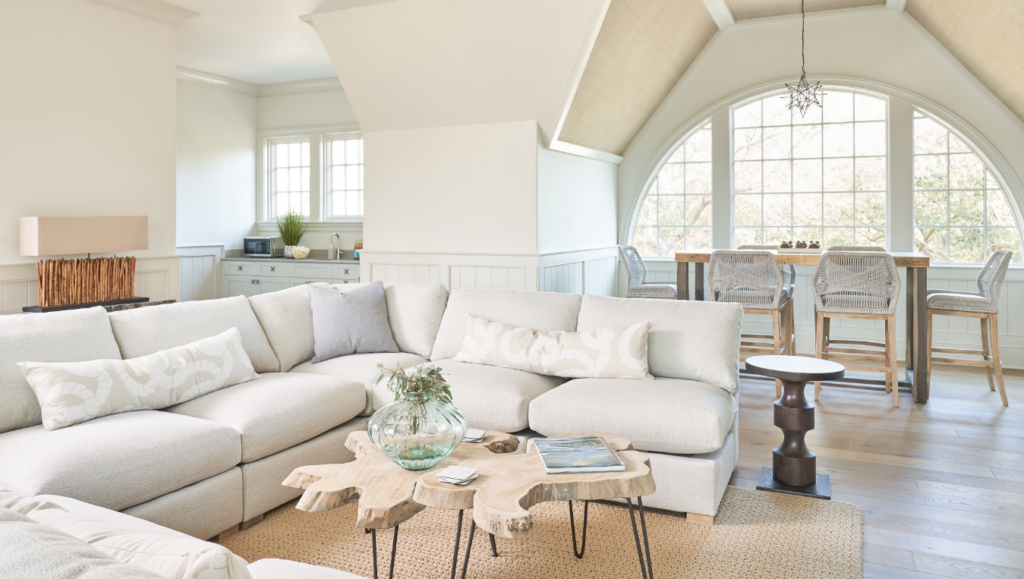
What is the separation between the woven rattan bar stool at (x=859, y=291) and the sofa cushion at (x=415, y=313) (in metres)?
2.50

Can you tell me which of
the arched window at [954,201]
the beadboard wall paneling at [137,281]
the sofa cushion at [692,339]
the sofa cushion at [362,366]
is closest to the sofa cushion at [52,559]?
the sofa cushion at [362,366]

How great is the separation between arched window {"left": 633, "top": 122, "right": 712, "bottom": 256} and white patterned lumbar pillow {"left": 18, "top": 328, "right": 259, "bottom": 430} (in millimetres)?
4567

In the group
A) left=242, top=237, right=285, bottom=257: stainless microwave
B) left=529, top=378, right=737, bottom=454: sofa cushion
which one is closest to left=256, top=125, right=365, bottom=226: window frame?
left=242, top=237, right=285, bottom=257: stainless microwave

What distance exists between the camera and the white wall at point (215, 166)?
276 inches

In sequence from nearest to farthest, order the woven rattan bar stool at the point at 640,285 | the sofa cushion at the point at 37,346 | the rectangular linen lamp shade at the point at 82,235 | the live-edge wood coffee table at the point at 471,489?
the live-edge wood coffee table at the point at 471,489
the sofa cushion at the point at 37,346
the rectangular linen lamp shade at the point at 82,235
the woven rattan bar stool at the point at 640,285

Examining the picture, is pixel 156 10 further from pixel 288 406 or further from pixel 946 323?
pixel 946 323

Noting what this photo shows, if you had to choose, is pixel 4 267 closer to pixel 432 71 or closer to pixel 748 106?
pixel 432 71

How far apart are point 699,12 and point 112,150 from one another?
4589 mm

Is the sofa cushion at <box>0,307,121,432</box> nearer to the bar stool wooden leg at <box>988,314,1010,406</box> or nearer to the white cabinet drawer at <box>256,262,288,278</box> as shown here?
the white cabinet drawer at <box>256,262,288,278</box>

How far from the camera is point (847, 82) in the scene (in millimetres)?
5977

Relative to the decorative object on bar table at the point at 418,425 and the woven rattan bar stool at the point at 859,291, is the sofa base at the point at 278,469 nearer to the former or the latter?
the decorative object on bar table at the point at 418,425

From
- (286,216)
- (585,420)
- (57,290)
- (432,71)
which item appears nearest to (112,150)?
(57,290)

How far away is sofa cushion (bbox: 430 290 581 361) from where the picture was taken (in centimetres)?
353

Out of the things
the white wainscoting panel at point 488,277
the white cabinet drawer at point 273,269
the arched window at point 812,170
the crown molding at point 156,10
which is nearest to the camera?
the crown molding at point 156,10
